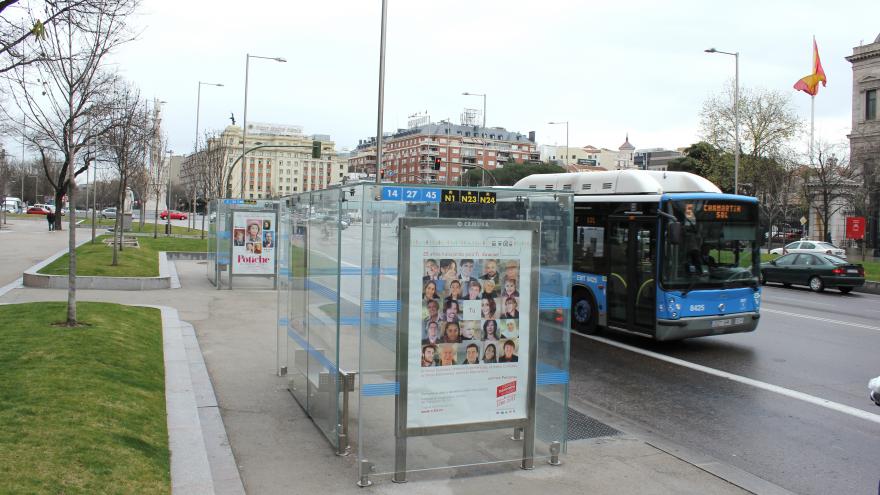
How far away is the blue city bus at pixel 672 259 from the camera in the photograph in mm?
11398

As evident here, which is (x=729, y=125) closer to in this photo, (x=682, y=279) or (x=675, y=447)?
(x=682, y=279)

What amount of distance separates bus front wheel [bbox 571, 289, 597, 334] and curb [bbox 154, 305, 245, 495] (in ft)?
22.4

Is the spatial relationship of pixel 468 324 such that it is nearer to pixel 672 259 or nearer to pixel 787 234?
pixel 672 259

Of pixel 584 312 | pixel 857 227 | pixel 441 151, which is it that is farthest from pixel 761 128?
pixel 441 151

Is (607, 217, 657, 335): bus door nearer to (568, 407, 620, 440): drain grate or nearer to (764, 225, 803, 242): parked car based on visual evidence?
(568, 407, 620, 440): drain grate

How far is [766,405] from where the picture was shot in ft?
28.2

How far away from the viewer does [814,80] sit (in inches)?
1945

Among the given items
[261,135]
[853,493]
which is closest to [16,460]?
[853,493]

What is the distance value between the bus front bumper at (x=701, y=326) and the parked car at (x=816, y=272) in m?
14.8

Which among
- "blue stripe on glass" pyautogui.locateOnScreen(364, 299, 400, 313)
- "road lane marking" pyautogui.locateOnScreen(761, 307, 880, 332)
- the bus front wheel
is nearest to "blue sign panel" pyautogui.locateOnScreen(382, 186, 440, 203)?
"blue stripe on glass" pyautogui.locateOnScreen(364, 299, 400, 313)

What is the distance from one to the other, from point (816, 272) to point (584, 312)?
15249mm

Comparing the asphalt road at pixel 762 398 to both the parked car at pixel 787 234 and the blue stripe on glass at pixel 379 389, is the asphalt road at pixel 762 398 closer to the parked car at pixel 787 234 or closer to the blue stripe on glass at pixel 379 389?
the blue stripe on glass at pixel 379 389

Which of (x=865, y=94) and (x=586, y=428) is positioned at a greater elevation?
(x=865, y=94)

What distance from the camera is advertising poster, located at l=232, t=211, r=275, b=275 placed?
59.5ft
